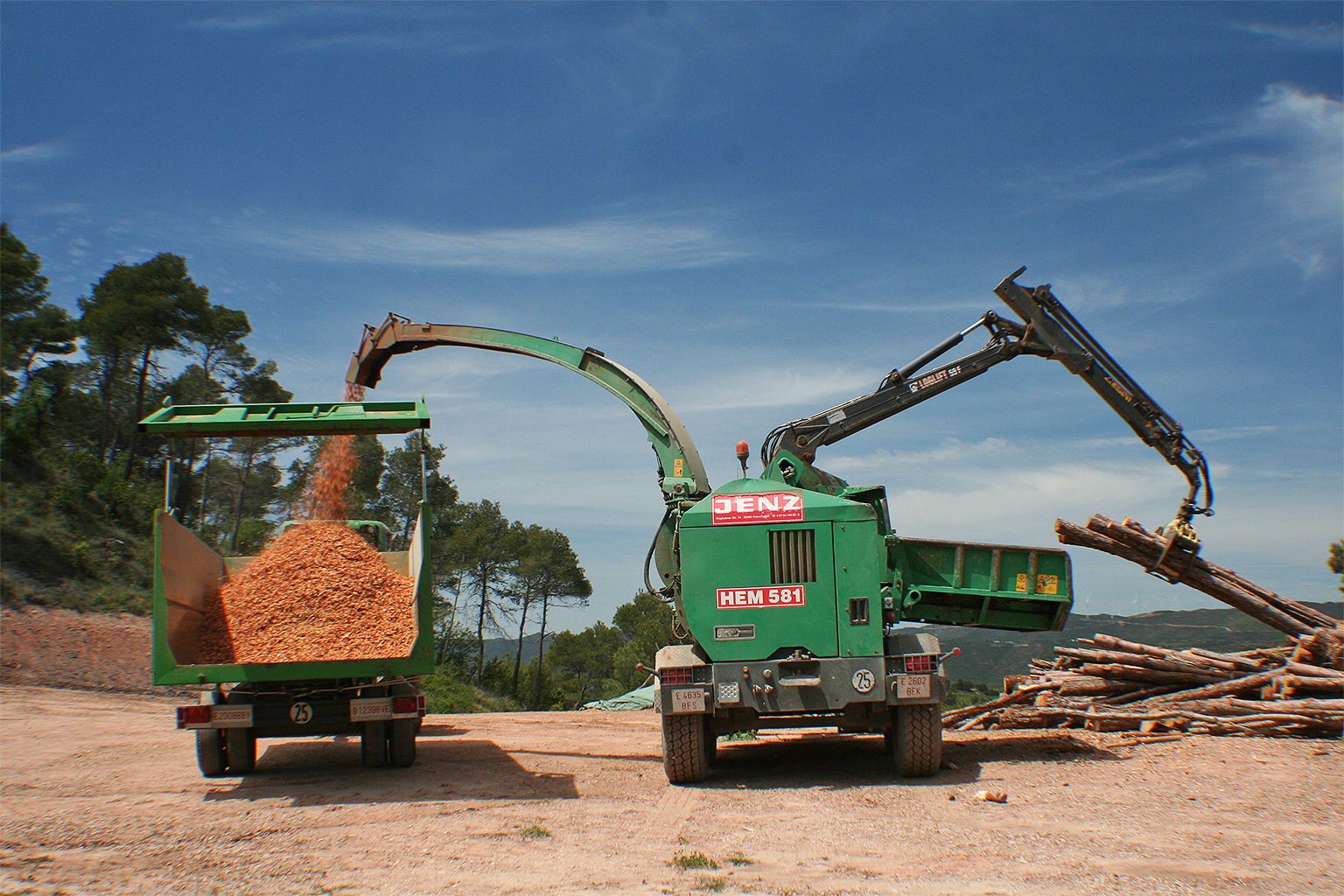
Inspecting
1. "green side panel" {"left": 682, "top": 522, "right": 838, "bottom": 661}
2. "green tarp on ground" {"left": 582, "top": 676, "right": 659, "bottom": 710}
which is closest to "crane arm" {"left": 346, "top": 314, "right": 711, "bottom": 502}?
"green side panel" {"left": 682, "top": 522, "right": 838, "bottom": 661}

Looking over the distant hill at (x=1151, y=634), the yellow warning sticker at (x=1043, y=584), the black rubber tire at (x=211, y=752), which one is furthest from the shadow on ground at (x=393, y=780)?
the yellow warning sticker at (x=1043, y=584)

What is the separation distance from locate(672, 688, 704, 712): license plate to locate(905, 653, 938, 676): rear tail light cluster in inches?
82.0

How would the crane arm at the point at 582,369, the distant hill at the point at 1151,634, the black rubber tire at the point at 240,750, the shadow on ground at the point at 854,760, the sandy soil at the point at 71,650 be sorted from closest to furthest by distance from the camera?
the shadow on ground at the point at 854,760 < the black rubber tire at the point at 240,750 < the distant hill at the point at 1151,634 < the crane arm at the point at 582,369 < the sandy soil at the point at 71,650

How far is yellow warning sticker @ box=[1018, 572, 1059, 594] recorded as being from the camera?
11.2m

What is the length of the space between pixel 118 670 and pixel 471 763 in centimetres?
1413

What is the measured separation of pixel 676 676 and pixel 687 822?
1.91 m

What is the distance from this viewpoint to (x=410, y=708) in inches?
374

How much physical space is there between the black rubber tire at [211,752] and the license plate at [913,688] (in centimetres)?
697

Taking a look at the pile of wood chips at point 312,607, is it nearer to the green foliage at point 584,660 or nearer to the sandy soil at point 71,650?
the sandy soil at point 71,650

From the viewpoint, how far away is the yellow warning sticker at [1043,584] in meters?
11.2

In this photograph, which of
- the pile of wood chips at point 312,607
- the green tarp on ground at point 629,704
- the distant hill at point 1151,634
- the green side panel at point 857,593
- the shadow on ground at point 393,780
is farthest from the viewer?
the green tarp on ground at point 629,704

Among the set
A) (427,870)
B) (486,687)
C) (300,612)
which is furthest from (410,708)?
(486,687)

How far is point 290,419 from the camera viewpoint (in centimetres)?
979

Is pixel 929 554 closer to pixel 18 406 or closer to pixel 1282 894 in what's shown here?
pixel 1282 894
